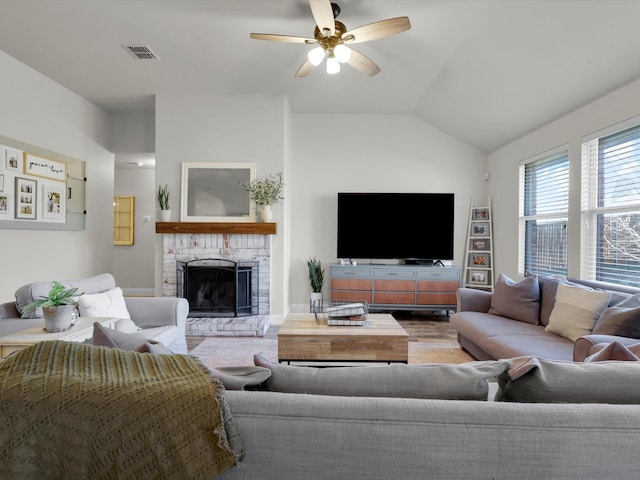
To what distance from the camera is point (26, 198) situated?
380 centimetres

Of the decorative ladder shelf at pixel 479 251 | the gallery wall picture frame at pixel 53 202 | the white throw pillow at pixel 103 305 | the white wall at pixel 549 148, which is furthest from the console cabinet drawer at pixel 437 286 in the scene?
the gallery wall picture frame at pixel 53 202

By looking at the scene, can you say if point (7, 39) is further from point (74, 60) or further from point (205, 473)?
point (205, 473)

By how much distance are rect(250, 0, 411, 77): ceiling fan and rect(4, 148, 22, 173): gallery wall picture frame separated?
8.84 ft

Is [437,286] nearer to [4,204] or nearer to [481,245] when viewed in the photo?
[481,245]

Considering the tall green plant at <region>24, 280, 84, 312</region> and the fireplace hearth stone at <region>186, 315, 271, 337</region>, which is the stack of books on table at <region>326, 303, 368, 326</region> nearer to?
the fireplace hearth stone at <region>186, 315, 271, 337</region>

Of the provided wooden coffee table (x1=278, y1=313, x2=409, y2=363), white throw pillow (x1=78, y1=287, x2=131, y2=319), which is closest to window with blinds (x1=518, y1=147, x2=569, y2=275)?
wooden coffee table (x1=278, y1=313, x2=409, y2=363)

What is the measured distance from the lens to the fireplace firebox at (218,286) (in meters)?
4.57

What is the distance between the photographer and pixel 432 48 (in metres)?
3.50

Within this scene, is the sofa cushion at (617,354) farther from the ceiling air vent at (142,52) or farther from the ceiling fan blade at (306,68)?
the ceiling air vent at (142,52)

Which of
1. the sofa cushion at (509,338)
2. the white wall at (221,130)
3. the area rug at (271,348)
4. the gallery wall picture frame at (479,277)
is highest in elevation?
the white wall at (221,130)

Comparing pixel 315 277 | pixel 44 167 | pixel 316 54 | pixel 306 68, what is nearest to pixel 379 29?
pixel 316 54

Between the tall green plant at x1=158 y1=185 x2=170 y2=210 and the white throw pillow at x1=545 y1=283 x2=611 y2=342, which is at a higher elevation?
the tall green plant at x1=158 y1=185 x2=170 y2=210

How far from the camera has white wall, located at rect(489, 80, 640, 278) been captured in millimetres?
3102

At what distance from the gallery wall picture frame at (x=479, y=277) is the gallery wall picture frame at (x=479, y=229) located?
0.52 m
